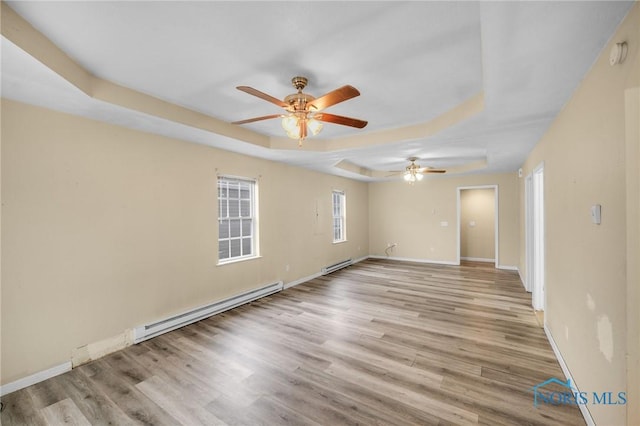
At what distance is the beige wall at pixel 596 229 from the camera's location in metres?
1.34

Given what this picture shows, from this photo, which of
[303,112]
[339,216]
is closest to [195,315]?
[303,112]

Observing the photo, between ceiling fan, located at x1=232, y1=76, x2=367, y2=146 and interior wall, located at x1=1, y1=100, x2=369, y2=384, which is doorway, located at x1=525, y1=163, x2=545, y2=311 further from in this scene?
interior wall, located at x1=1, y1=100, x2=369, y2=384

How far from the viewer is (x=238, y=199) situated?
445 cm

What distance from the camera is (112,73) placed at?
224 centimetres

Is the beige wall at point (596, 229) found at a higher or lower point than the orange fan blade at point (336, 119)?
lower

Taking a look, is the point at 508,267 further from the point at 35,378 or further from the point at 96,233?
the point at 35,378

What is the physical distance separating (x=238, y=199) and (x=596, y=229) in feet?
13.7

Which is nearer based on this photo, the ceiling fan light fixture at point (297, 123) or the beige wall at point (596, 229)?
the beige wall at point (596, 229)

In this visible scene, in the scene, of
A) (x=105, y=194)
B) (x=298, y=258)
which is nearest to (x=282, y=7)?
(x=105, y=194)

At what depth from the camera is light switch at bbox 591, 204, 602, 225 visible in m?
1.58

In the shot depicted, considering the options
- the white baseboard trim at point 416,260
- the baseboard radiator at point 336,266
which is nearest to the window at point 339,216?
the baseboard radiator at point 336,266

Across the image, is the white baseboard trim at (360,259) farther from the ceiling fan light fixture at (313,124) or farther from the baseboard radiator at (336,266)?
the ceiling fan light fixture at (313,124)

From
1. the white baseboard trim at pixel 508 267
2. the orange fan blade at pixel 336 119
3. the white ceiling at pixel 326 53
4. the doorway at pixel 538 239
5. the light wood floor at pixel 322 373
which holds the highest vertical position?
the white ceiling at pixel 326 53

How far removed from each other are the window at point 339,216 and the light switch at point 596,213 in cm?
556
